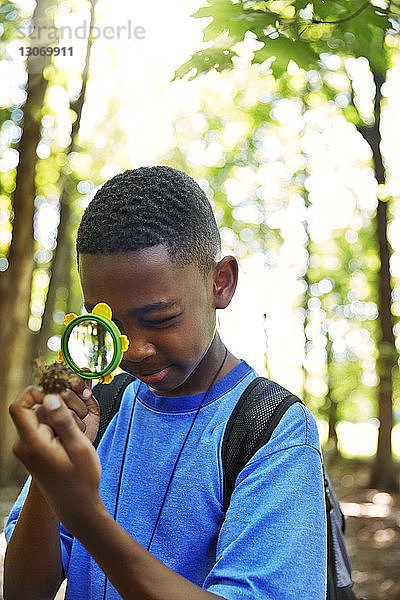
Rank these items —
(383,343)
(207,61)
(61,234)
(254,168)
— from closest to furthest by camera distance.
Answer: (207,61)
(383,343)
(61,234)
(254,168)

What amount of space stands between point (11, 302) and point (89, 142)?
20.1 feet

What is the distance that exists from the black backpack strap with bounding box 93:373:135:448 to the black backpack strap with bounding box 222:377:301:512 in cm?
46

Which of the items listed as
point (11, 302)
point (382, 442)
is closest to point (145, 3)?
point (11, 302)

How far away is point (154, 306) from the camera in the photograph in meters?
1.57

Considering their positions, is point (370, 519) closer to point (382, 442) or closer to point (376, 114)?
point (382, 442)

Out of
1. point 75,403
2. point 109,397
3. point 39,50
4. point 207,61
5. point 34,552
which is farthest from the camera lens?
point 39,50

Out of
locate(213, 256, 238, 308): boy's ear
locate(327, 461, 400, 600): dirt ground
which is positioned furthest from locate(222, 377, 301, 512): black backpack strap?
locate(327, 461, 400, 600): dirt ground

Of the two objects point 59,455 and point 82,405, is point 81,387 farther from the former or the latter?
point 59,455

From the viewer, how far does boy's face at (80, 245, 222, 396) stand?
1566 millimetres

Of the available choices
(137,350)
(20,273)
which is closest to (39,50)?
(20,273)

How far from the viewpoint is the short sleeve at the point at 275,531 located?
134 cm

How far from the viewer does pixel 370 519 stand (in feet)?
33.9

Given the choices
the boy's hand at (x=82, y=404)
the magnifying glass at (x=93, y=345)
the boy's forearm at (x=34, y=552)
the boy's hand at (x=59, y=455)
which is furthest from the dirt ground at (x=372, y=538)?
the boy's hand at (x=59, y=455)

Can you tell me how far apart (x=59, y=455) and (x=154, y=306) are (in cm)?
51
